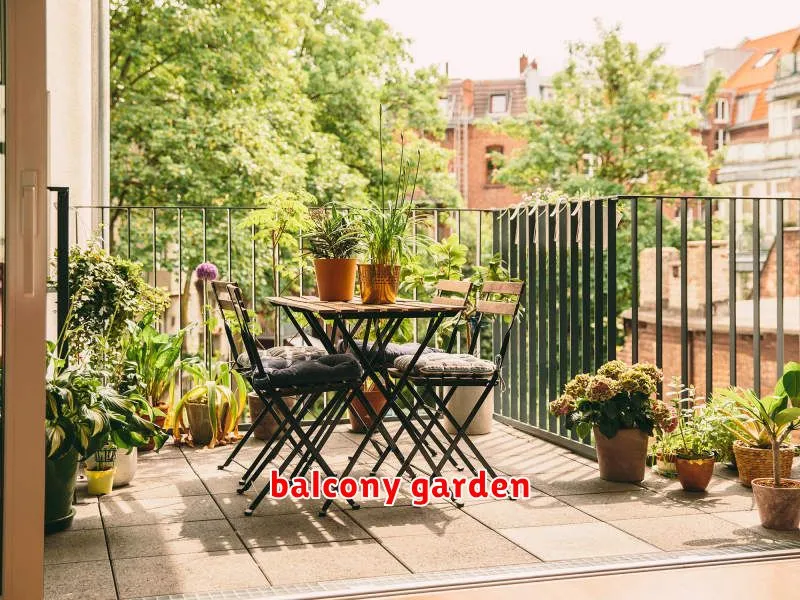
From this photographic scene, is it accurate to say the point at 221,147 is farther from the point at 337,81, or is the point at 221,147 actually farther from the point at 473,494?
the point at 473,494

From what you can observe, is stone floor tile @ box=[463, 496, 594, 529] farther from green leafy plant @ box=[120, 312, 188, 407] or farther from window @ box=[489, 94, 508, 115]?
window @ box=[489, 94, 508, 115]

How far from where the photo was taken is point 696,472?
4.07m

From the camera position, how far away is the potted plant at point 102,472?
A: 3977 mm

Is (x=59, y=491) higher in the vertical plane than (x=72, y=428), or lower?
lower

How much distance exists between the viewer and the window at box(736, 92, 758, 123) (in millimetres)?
37156

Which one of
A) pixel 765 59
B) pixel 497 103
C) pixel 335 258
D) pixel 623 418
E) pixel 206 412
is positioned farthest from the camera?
pixel 765 59

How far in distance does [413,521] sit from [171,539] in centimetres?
90

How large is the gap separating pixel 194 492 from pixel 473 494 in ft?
3.90

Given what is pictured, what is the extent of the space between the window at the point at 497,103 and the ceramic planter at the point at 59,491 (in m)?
32.3

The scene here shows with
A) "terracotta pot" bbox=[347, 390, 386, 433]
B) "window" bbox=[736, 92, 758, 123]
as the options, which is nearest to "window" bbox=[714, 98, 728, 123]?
"window" bbox=[736, 92, 758, 123]

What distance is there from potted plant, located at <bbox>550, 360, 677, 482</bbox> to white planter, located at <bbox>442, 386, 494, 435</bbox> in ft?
3.42

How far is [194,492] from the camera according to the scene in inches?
160

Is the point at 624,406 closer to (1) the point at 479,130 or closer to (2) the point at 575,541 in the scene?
(2) the point at 575,541

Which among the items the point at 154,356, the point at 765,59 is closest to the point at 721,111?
the point at 765,59
